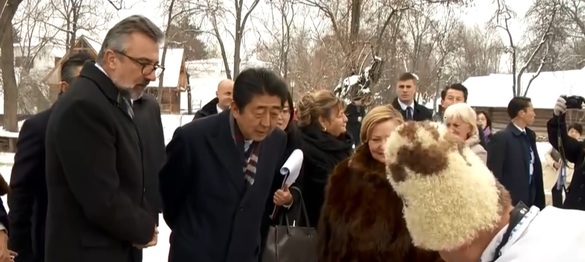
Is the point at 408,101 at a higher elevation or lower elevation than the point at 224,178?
higher

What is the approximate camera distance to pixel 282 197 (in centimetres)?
345

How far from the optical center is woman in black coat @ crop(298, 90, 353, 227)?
4.02 metres

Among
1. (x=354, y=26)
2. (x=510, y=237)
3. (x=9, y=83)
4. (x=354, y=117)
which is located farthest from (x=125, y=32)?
(x=9, y=83)

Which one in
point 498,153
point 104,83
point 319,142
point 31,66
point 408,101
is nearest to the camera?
point 104,83

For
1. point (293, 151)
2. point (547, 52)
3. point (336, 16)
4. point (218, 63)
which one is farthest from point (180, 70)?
point (293, 151)

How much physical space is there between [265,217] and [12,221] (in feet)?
4.48

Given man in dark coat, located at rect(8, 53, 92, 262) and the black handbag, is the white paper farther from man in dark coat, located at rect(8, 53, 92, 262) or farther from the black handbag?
man in dark coat, located at rect(8, 53, 92, 262)

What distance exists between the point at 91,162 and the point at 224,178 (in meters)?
0.67

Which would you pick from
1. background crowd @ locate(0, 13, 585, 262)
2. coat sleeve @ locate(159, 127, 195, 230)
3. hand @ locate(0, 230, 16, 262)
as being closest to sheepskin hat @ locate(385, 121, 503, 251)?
background crowd @ locate(0, 13, 585, 262)

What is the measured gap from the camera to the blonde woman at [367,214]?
9.23 feet

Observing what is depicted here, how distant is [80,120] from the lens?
2678 mm

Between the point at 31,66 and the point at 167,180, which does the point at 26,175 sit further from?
the point at 31,66

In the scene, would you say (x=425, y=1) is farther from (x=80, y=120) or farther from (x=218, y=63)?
(x=218, y=63)

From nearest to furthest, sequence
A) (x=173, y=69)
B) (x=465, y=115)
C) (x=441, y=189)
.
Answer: (x=441, y=189)
(x=465, y=115)
(x=173, y=69)
